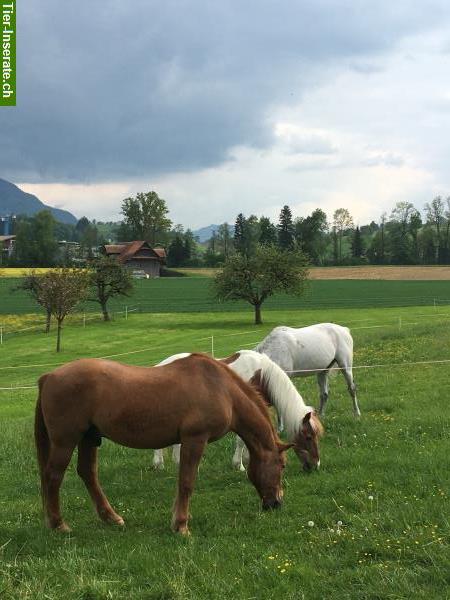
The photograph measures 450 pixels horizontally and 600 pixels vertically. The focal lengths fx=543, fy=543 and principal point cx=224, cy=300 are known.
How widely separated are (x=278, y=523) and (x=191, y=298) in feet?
199

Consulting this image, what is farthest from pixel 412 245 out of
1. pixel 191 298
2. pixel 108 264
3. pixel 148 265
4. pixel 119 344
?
pixel 119 344

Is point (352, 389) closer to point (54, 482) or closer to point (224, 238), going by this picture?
point (54, 482)

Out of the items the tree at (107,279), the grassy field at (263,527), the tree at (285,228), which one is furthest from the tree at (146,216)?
the grassy field at (263,527)

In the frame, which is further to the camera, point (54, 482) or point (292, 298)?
point (292, 298)

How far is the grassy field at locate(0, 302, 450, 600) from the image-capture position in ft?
14.3

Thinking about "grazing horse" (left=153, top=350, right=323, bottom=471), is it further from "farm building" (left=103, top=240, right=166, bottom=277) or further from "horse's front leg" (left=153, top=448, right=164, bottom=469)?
"farm building" (left=103, top=240, right=166, bottom=277)

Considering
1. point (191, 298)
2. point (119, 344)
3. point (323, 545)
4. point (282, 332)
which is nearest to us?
point (323, 545)

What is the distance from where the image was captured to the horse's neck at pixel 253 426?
244 inches

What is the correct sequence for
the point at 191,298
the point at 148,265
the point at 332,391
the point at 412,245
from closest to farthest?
1. the point at 332,391
2. the point at 191,298
3. the point at 148,265
4. the point at 412,245

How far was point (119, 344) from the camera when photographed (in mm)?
36375

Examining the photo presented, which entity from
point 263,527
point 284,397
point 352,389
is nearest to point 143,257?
point 352,389

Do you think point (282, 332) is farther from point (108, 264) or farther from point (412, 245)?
point (412, 245)

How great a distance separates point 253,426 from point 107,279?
44883 millimetres

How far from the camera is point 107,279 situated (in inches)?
1953
